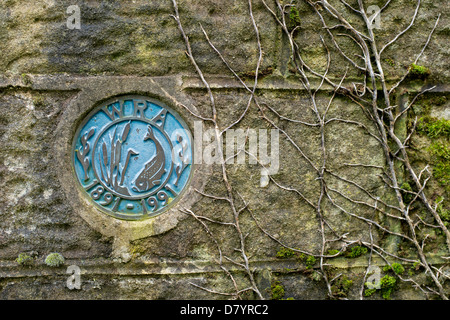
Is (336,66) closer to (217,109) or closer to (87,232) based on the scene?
(217,109)

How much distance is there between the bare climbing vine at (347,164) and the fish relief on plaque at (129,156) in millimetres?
240

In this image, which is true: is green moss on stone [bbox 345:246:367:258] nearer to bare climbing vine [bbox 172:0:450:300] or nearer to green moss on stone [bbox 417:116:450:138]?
bare climbing vine [bbox 172:0:450:300]

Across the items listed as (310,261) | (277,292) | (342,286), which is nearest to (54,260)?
(277,292)

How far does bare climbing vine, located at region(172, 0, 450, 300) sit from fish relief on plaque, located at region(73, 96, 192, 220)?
24cm

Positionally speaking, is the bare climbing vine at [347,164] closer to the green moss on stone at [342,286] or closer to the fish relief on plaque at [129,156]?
the green moss on stone at [342,286]

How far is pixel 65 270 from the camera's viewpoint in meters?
2.16

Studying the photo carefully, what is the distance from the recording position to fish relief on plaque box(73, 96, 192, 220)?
2188 millimetres

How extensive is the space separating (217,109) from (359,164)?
972mm

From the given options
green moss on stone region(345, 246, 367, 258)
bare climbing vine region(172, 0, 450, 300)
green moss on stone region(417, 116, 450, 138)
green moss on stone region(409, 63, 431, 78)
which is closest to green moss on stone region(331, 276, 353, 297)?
bare climbing vine region(172, 0, 450, 300)

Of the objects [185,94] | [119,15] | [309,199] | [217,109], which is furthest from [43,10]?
[309,199]

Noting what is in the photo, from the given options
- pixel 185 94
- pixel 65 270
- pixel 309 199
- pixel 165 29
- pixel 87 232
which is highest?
pixel 165 29

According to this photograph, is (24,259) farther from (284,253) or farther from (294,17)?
(294,17)

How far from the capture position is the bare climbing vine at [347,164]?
2.21 metres

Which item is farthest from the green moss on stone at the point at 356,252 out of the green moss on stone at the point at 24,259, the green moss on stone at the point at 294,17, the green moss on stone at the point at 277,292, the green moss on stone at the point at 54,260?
the green moss on stone at the point at 24,259
